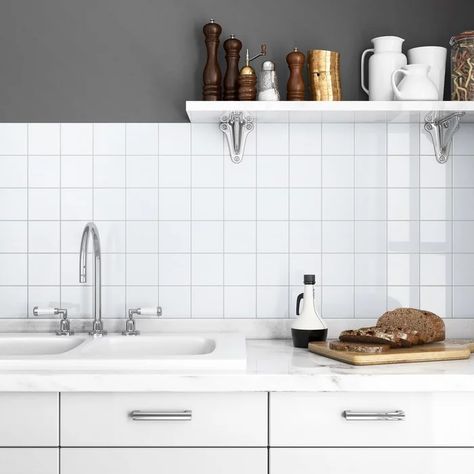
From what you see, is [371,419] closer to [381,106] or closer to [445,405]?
[445,405]

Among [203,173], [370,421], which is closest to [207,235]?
[203,173]

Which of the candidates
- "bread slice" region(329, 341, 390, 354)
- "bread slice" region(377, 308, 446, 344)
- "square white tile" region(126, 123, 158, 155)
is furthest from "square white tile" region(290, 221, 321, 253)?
"square white tile" region(126, 123, 158, 155)

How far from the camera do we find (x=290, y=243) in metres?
2.50

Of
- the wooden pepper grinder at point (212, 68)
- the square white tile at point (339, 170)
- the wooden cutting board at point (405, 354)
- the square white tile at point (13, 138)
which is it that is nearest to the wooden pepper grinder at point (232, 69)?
the wooden pepper grinder at point (212, 68)

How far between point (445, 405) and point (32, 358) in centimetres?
115

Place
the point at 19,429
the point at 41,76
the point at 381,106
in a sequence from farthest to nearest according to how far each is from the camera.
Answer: the point at 41,76 → the point at 381,106 → the point at 19,429

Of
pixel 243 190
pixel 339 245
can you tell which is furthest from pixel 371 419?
pixel 243 190

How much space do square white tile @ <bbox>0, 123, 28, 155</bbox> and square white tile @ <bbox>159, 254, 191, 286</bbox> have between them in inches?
25.6

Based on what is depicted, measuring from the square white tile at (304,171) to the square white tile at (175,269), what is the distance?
1.59 ft

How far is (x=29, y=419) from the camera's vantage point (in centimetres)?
183

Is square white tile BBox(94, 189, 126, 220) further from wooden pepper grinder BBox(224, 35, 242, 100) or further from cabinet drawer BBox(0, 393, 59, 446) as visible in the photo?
cabinet drawer BBox(0, 393, 59, 446)

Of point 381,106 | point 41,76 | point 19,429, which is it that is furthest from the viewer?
point 41,76

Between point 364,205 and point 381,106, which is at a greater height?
point 381,106

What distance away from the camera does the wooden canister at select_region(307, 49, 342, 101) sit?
2324mm
